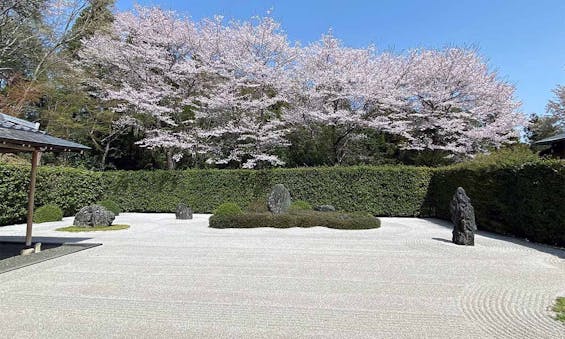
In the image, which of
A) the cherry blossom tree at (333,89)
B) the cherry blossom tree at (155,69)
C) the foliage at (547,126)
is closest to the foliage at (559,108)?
the foliage at (547,126)

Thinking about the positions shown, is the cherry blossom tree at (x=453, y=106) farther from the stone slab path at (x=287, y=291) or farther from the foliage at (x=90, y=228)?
the foliage at (x=90, y=228)

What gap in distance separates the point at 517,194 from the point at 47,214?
1533cm

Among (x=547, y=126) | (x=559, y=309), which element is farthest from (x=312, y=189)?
(x=547, y=126)

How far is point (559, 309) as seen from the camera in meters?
3.80

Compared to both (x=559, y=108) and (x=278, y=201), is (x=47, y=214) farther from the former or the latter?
(x=559, y=108)

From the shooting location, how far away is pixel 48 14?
1872 cm

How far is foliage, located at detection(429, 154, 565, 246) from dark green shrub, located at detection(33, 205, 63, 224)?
14.9 meters

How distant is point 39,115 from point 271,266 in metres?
20.9

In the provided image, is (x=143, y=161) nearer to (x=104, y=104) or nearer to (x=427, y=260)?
(x=104, y=104)

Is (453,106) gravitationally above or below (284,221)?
above

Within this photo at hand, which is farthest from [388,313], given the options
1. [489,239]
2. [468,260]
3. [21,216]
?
[21,216]

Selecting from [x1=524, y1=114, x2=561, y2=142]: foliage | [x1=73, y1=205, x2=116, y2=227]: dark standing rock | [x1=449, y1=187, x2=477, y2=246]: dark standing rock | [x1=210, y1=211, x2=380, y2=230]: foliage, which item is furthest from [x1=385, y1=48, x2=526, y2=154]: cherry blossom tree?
[x1=73, y1=205, x2=116, y2=227]: dark standing rock

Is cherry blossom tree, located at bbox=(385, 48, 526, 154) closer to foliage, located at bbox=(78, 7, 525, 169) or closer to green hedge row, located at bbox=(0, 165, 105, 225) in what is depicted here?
foliage, located at bbox=(78, 7, 525, 169)

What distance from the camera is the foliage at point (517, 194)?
777 cm
